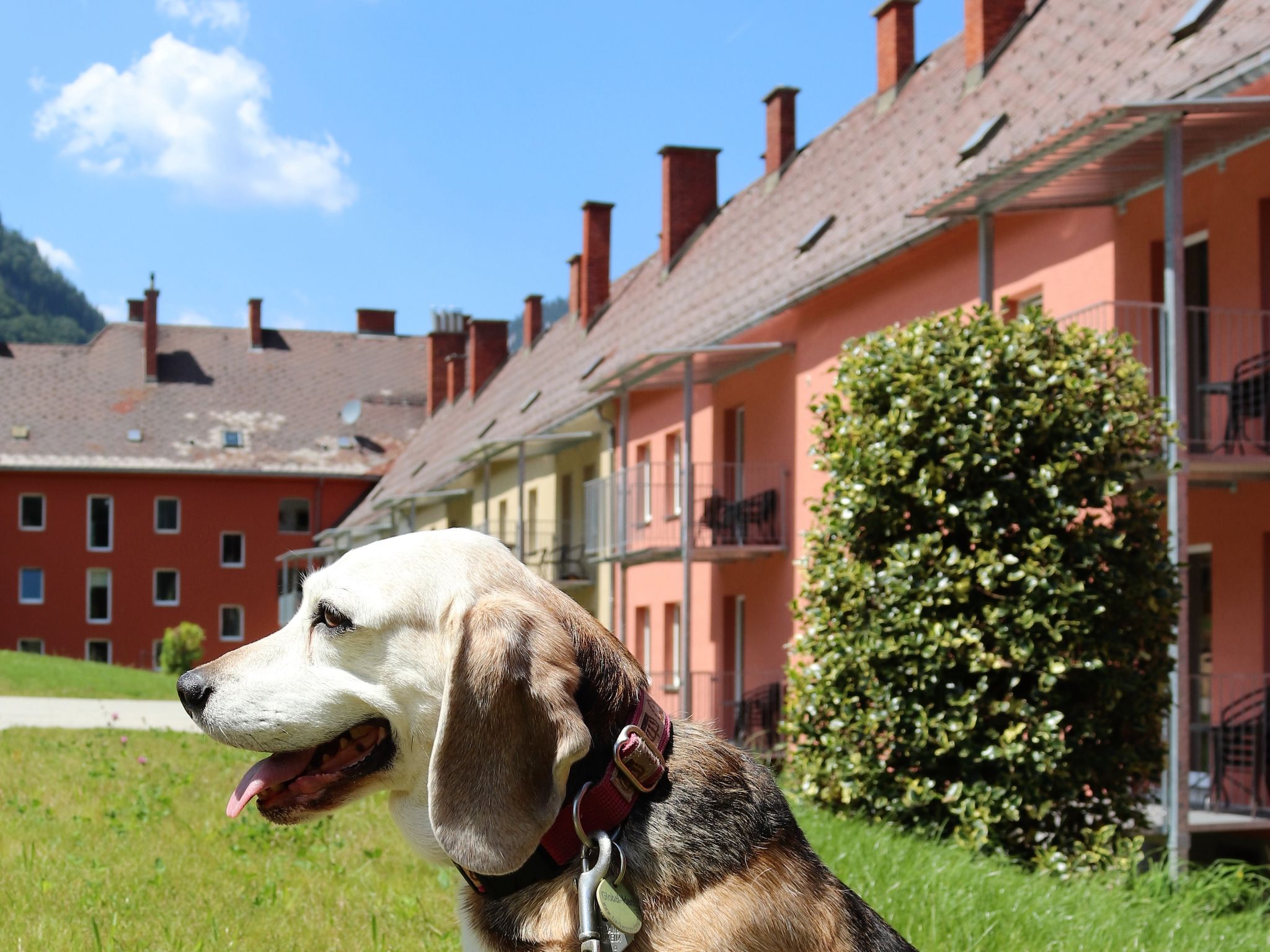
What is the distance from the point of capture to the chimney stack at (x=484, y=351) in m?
52.4

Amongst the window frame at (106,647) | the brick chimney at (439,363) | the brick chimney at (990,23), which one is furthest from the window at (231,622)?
the brick chimney at (990,23)

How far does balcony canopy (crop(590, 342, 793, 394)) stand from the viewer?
2281 centimetres

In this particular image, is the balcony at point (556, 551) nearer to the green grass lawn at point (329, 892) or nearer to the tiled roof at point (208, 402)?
the green grass lawn at point (329, 892)

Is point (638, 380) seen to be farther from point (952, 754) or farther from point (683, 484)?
point (952, 754)

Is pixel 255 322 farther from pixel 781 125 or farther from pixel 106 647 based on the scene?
pixel 781 125

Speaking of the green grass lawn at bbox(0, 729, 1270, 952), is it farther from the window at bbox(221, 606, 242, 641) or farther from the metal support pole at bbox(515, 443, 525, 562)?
the window at bbox(221, 606, 242, 641)

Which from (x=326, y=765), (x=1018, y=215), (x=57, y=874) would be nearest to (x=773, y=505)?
(x=1018, y=215)

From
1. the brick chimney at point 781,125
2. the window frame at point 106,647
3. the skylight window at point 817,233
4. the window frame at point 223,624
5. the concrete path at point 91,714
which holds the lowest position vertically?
the window frame at point 106,647

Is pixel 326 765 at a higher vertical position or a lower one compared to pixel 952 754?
higher

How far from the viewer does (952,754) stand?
30.6 feet

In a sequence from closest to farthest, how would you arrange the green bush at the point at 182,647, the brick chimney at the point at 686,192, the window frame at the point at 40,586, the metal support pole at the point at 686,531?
the metal support pole at the point at 686,531, the brick chimney at the point at 686,192, the green bush at the point at 182,647, the window frame at the point at 40,586

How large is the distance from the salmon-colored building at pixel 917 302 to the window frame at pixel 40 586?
26000mm

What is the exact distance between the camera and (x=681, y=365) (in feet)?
82.2

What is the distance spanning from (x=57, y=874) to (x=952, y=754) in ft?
16.1
